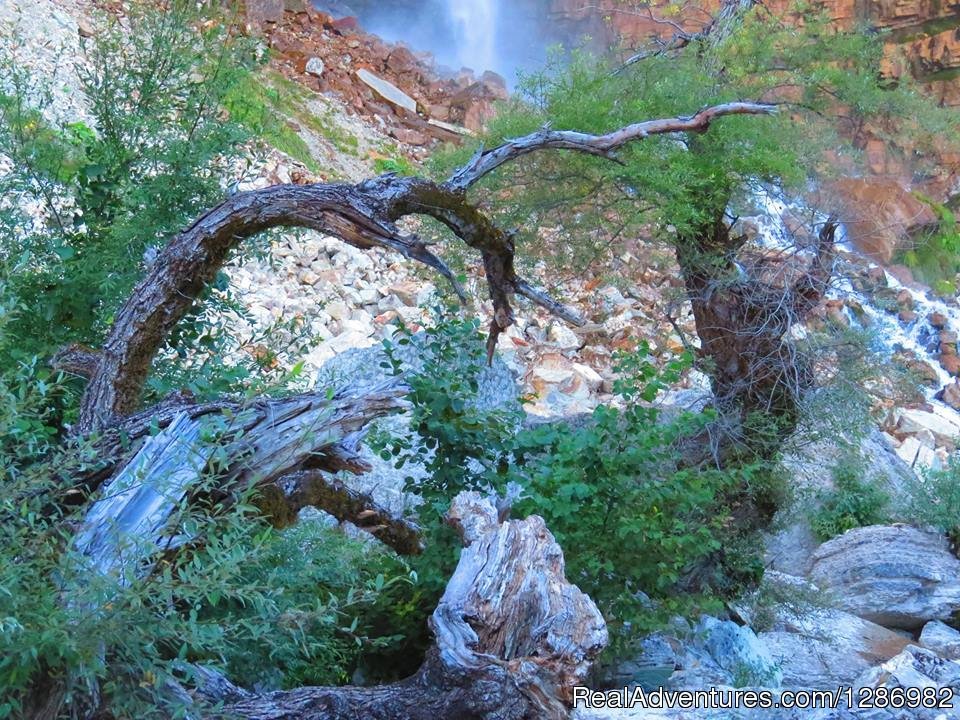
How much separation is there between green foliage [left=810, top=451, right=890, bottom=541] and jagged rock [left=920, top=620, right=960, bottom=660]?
172cm

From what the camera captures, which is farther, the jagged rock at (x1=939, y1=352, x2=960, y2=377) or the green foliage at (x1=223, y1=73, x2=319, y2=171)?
the jagged rock at (x1=939, y1=352, x2=960, y2=377)

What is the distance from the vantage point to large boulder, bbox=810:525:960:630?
342 inches

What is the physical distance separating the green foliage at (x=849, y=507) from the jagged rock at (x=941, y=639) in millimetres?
1717

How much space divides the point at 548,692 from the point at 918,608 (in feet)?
22.9

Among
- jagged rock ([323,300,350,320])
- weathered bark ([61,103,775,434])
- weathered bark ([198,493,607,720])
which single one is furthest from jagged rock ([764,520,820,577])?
weathered bark ([198,493,607,720])

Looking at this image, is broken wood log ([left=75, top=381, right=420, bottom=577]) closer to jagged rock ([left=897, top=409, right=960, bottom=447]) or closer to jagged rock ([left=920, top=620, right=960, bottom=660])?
jagged rock ([left=920, top=620, right=960, bottom=660])

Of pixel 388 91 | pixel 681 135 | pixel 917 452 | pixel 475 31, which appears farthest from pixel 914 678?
pixel 475 31

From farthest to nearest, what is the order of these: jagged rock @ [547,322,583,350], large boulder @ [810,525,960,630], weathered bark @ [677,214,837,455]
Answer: jagged rock @ [547,322,583,350] < large boulder @ [810,525,960,630] < weathered bark @ [677,214,837,455]

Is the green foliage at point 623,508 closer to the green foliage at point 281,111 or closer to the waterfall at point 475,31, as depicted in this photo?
the green foliage at point 281,111

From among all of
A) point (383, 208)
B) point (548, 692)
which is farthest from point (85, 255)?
point (548, 692)

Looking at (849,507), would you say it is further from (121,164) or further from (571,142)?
(121,164)

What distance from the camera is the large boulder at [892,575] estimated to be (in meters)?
8.69

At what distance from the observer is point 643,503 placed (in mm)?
4359

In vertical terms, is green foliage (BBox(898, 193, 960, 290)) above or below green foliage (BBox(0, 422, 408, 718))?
above
